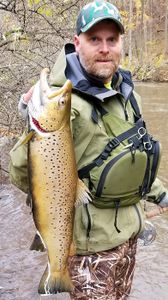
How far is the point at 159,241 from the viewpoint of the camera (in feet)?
20.5

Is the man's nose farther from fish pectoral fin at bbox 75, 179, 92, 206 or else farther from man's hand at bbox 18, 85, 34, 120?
fish pectoral fin at bbox 75, 179, 92, 206

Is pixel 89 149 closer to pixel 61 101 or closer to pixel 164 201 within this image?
pixel 61 101

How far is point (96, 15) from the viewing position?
2617 mm

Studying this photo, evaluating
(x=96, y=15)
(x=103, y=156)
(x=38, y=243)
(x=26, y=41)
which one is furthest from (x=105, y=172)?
(x=26, y=41)

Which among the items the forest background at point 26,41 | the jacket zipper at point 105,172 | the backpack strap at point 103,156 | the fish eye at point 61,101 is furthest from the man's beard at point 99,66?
the forest background at point 26,41

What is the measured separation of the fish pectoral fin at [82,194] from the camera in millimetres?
2428

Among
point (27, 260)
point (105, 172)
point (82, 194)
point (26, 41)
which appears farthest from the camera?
point (26, 41)

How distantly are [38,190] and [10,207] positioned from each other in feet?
17.4

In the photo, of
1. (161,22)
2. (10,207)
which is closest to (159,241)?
(10,207)

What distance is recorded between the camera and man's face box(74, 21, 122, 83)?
8.62 ft

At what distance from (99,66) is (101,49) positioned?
88mm

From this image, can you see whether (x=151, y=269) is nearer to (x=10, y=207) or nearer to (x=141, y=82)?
(x=10, y=207)

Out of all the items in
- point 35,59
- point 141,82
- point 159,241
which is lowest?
point 141,82

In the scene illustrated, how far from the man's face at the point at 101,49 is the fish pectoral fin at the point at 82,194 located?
0.61 m
